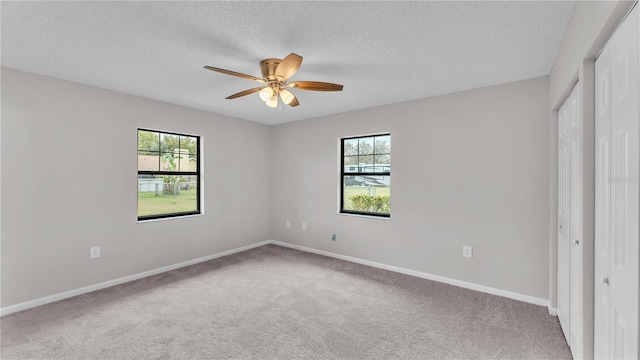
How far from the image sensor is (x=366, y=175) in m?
4.29

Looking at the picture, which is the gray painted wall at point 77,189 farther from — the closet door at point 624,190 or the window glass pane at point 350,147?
the closet door at point 624,190

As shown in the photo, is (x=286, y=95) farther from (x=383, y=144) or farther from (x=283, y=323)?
(x=283, y=323)

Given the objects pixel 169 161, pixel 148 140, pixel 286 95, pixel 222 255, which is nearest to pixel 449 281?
pixel 286 95

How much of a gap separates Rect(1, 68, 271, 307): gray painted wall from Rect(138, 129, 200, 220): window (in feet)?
0.55

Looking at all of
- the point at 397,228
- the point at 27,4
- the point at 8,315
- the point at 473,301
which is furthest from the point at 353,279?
the point at 27,4

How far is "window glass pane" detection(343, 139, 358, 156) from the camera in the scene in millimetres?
4434

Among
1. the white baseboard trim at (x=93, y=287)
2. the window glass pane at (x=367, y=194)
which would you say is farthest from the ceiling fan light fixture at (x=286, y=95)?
the white baseboard trim at (x=93, y=287)

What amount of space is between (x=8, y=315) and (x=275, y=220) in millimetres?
3497

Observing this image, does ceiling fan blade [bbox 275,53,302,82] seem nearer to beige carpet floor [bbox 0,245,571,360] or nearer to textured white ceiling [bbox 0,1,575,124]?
textured white ceiling [bbox 0,1,575,124]

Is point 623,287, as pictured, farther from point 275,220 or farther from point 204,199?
point 275,220

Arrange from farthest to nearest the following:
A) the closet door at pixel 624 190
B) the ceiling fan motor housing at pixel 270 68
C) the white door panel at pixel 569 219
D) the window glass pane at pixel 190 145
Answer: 1. the window glass pane at pixel 190 145
2. the ceiling fan motor housing at pixel 270 68
3. the white door panel at pixel 569 219
4. the closet door at pixel 624 190

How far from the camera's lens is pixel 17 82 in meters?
2.68

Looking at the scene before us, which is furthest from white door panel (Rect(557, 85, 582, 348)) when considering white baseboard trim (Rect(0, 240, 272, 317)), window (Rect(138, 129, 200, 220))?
window (Rect(138, 129, 200, 220))

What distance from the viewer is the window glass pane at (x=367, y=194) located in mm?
4121
